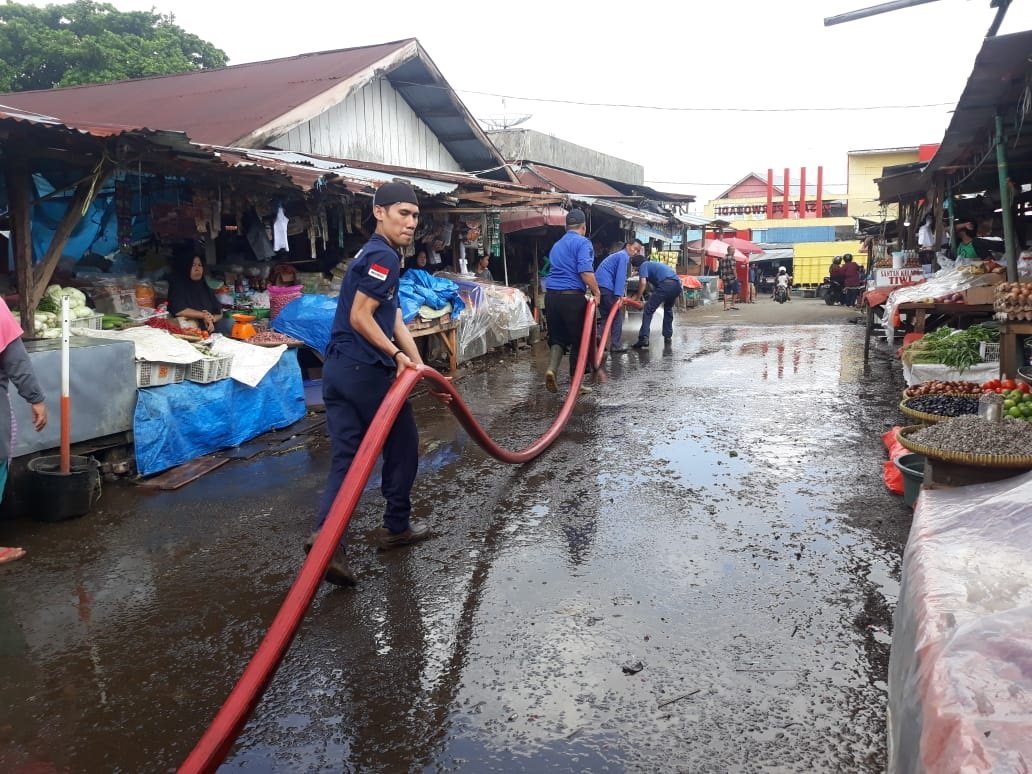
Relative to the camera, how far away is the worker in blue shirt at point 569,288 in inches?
345

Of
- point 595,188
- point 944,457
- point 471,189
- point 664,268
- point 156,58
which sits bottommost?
point 944,457

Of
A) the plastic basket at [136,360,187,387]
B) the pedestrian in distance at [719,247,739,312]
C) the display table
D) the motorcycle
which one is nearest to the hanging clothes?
the plastic basket at [136,360,187,387]

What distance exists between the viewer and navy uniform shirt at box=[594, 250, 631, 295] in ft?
39.2

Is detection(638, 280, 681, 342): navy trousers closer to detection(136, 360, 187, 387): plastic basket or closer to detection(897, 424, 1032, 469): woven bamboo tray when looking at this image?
detection(136, 360, 187, 387): plastic basket

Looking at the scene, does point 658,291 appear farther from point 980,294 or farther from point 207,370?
point 207,370

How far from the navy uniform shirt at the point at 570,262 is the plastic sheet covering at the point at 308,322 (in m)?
2.56

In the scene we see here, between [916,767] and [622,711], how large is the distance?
1.15 meters

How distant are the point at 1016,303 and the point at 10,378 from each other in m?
6.74

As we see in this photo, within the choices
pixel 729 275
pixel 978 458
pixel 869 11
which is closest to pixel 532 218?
pixel 869 11

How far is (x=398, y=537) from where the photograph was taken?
4387 mm

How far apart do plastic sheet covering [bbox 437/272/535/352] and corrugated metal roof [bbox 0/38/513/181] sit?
3.34 m

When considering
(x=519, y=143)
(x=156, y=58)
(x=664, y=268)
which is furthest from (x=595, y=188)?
(x=156, y=58)

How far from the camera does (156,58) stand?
83.9ft

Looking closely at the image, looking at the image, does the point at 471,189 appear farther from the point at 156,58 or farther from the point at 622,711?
the point at 156,58
